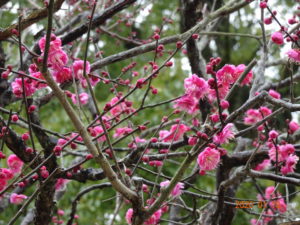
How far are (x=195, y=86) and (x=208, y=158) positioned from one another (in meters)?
0.39

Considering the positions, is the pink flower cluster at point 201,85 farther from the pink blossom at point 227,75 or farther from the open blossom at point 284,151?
Result: the open blossom at point 284,151

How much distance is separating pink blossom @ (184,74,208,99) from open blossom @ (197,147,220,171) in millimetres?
293

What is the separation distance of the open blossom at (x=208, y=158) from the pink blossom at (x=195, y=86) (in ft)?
0.96

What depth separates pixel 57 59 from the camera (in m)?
2.27

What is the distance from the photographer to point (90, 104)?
496 centimetres

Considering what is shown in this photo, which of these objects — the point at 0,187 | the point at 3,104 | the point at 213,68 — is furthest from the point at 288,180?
the point at 3,104

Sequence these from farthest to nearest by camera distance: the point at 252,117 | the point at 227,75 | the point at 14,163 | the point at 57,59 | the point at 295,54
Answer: the point at 252,117 < the point at 14,163 < the point at 295,54 < the point at 227,75 < the point at 57,59

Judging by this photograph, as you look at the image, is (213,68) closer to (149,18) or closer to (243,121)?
(243,121)

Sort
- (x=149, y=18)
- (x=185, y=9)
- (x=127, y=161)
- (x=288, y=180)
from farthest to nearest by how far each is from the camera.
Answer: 1. (x=149, y=18)
2. (x=185, y=9)
3. (x=127, y=161)
4. (x=288, y=180)

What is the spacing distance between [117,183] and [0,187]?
1042 mm

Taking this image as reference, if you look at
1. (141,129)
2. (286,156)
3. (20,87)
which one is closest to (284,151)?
(286,156)

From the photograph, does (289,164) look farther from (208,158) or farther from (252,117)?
(252,117)

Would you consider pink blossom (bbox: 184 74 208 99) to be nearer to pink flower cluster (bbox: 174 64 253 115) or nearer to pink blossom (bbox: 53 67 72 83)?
pink flower cluster (bbox: 174 64 253 115)

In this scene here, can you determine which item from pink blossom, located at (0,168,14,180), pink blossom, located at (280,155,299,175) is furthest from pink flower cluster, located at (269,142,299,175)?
pink blossom, located at (0,168,14,180)
